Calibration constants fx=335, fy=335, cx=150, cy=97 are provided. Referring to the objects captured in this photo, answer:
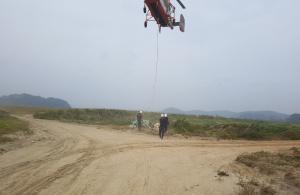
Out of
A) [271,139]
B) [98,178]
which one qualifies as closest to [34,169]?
[98,178]

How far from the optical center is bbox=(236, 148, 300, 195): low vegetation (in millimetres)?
11273

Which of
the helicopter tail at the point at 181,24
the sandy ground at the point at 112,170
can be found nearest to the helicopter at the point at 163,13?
the helicopter tail at the point at 181,24

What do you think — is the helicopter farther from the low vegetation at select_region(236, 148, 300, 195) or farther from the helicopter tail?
the low vegetation at select_region(236, 148, 300, 195)

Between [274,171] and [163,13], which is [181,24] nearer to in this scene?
[163,13]

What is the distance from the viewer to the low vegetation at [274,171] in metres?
11.3

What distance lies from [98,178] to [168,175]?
268 cm

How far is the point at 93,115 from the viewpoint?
203 ft

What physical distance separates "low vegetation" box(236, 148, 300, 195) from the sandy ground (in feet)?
2.33

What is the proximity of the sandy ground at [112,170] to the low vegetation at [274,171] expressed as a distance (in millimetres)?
709

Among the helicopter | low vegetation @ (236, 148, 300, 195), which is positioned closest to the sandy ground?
low vegetation @ (236, 148, 300, 195)

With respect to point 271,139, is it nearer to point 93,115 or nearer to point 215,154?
point 215,154

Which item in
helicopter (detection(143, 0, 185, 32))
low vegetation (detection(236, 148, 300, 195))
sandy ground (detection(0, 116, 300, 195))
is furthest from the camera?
helicopter (detection(143, 0, 185, 32))

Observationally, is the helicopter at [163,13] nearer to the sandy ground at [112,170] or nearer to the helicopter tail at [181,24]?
Result: the helicopter tail at [181,24]

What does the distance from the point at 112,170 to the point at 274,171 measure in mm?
7011
